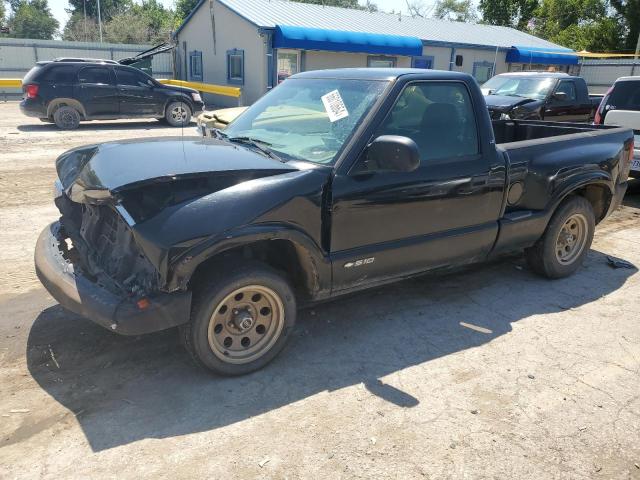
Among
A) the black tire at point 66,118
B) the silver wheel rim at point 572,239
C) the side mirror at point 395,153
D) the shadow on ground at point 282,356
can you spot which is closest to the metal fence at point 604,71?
the black tire at point 66,118

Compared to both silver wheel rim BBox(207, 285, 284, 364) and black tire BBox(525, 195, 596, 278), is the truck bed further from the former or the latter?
silver wheel rim BBox(207, 285, 284, 364)

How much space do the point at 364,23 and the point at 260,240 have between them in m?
23.9

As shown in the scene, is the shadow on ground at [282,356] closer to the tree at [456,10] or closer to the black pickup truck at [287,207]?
the black pickup truck at [287,207]

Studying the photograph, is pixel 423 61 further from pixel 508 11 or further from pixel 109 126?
pixel 508 11

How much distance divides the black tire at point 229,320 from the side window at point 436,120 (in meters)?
1.31

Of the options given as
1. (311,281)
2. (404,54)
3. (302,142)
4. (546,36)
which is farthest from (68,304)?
(546,36)

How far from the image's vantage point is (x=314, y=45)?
20.5 meters

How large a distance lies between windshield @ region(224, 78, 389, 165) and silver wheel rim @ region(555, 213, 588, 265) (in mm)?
2563

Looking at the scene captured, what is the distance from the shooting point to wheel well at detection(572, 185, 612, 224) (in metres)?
5.21

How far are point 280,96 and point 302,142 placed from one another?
87 centimetres

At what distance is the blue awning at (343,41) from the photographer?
20.0 meters

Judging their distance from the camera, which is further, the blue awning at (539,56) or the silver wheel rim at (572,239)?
the blue awning at (539,56)

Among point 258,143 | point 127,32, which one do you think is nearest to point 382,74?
point 258,143

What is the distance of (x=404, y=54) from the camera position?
23062 millimetres
